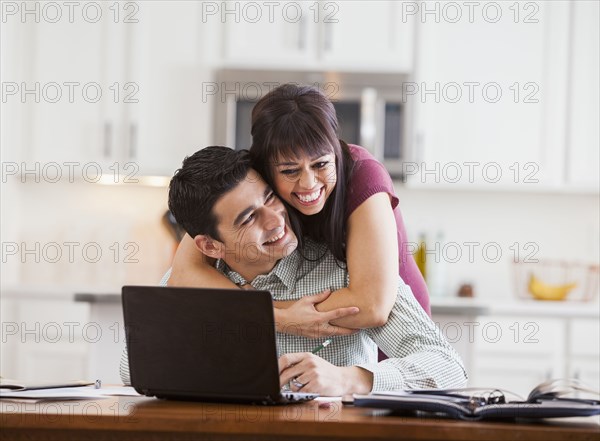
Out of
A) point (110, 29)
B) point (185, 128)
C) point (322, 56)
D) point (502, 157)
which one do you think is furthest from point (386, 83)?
point (110, 29)

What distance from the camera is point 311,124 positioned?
1.85 meters

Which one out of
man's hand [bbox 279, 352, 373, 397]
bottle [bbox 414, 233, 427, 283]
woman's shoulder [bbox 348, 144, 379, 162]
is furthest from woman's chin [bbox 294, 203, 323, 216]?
bottle [bbox 414, 233, 427, 283]

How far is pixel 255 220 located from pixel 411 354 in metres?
0.40

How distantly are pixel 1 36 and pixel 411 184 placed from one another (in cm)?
193

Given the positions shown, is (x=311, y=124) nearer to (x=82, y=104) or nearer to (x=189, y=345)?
(x=189, y=345)

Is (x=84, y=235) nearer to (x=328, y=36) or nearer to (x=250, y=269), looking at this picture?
(x=328, y=36)

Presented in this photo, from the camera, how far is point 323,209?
196cm

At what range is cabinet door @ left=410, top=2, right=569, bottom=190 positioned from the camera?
406 cm

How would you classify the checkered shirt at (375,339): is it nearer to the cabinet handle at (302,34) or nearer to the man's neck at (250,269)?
the man's neck at (250,269)

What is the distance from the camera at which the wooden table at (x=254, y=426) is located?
1210 mm

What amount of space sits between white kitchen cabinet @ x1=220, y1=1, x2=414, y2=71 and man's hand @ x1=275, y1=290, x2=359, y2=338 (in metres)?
2.41

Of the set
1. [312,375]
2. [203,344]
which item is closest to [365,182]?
[312,375]

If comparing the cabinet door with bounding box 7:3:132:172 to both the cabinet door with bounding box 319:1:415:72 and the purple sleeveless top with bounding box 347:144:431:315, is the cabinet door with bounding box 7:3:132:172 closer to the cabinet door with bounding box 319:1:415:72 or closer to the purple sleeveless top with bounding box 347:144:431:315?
the cabinet door with bounding box 319:1:415:72

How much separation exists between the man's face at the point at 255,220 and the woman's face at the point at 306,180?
0.04m
